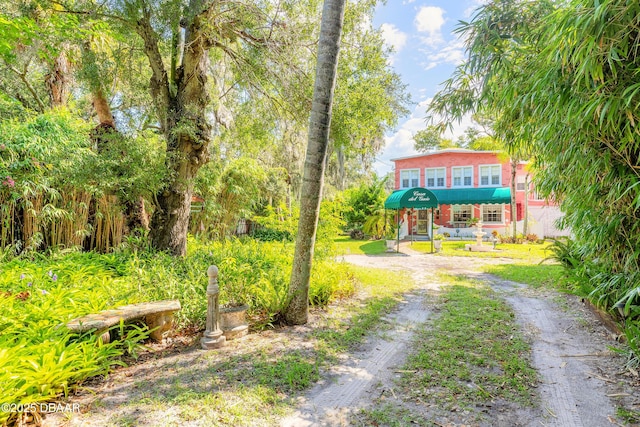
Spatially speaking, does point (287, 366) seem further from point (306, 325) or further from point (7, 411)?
point (7, 411)

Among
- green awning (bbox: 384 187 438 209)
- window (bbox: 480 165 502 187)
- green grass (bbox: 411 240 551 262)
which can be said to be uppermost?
window (bbox: 480 165 502 187)

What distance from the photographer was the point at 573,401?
248 centimetres

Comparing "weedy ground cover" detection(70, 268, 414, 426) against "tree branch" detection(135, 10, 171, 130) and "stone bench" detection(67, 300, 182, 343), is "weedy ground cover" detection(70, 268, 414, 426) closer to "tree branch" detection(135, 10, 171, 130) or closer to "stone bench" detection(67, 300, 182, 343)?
"stone bench" detection(67, 300, 182, 343)

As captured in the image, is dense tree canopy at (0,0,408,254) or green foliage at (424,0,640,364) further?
dense tree canopy at (0,0,408,254)

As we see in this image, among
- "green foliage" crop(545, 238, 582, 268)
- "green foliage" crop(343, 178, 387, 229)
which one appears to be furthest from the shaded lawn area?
"green foliage" crop(343, 178, 387, 229)

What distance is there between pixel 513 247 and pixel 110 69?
15022 mm

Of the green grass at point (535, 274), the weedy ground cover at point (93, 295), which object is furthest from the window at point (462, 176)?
the weedy ground cover at point (93, 295)

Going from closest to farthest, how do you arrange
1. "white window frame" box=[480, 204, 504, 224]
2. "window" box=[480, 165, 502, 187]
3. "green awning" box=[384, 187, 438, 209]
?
"green awning" box=[384, 187, 438, 209] < "white window frame" box=[480, 204, 504, 224] < "window" box=[480, 165, 502, 187]

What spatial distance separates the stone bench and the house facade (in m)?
16.6

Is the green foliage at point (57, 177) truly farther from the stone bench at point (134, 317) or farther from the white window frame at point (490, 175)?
the white window frame at point (490, 175)

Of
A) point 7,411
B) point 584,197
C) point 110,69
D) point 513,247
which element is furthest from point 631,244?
point 513,247

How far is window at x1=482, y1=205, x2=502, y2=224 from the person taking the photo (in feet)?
60.5

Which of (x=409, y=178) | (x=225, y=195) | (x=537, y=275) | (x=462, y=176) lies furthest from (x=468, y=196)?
(x=225, y=195)

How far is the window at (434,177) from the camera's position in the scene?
64.5ft
